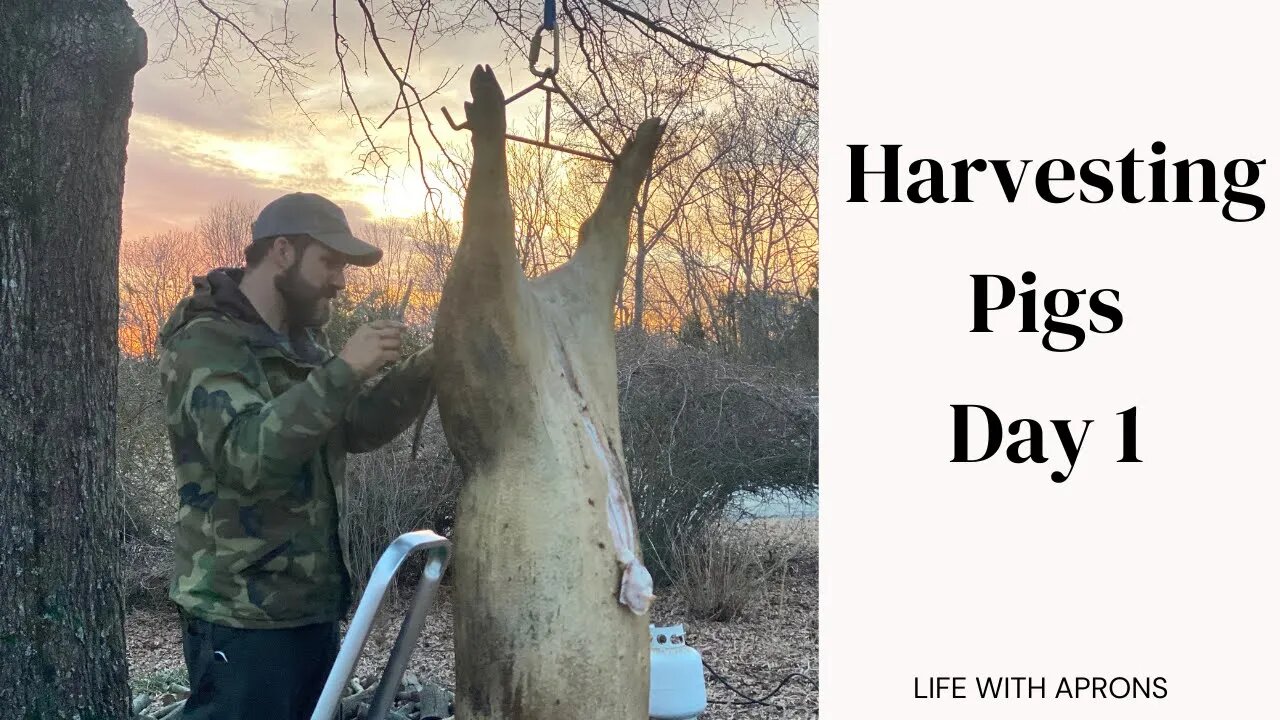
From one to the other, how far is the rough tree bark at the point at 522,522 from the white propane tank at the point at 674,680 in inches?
63.5

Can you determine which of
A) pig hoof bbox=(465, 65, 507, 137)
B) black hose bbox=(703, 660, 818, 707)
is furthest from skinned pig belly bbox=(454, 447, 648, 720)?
black hose bbox=(703, 660, 818, 707)

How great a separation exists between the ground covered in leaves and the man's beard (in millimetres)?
2339

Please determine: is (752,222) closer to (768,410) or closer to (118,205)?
(768,410)

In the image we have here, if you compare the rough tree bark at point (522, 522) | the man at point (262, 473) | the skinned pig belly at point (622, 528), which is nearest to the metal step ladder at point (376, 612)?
the rough tree bark at point (522, 522)

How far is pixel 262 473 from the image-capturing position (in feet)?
6.45

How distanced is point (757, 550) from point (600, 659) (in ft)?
17.0

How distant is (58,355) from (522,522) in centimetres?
195

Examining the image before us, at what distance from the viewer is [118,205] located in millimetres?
3186

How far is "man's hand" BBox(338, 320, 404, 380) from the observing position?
1.93 metres

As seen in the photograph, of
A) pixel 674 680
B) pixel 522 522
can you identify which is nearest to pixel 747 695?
pixel 674 680

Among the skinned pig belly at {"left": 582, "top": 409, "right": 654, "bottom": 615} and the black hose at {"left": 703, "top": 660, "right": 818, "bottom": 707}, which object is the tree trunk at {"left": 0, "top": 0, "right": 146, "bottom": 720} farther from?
the black hose at {"left": 703, "top": 660, "right": 818, "bottom": 707}

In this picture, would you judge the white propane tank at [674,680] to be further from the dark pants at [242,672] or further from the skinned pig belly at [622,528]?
the skinned pig belly at [622,528]

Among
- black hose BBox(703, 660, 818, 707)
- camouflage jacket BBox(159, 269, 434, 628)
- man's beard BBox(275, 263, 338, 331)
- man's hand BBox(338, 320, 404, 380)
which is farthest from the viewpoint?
black hose BBox(703, 660, 818, 707)
